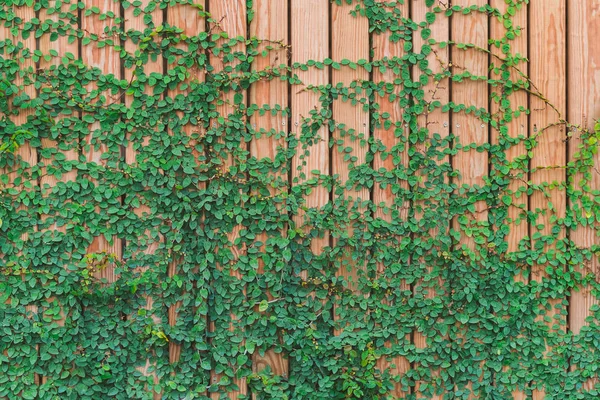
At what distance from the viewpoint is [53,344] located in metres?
2.74

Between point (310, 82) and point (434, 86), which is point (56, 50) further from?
point (434, 86)

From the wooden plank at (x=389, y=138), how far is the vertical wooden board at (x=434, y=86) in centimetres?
7

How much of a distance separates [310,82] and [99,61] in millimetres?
1016

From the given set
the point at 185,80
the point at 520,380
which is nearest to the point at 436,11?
the point at 185,80

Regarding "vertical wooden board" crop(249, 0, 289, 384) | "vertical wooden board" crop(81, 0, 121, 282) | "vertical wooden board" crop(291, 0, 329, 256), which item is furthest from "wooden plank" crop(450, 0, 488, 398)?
"vertical wooden board" crop(81, 0, 121, 282)

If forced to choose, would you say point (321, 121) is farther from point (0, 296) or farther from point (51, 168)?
point (0, 296)

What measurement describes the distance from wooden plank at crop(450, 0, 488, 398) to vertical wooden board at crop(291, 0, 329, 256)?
2.12ft

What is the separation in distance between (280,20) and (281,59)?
0.63 ft

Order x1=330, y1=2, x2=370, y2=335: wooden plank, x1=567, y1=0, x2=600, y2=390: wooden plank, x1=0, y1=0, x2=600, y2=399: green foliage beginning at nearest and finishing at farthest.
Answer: x1=0, y1=0, x2=600, y2=399: green foliage
x1=330, y1=2, x2=370, y2=335: wooden plank
x1=567, y1=0, x2=600, y2=390: wooden plank

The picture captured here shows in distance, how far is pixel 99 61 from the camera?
2.80 m

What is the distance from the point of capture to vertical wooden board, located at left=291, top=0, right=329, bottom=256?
285 cm

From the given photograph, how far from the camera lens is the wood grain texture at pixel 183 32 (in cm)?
281

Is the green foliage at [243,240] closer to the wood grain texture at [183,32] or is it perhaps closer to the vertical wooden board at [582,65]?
the wood grain texture at [183,32]

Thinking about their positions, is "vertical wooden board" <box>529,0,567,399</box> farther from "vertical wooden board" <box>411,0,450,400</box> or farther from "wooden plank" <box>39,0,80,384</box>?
"wooden plank" <box>39,0,80,384</box>
